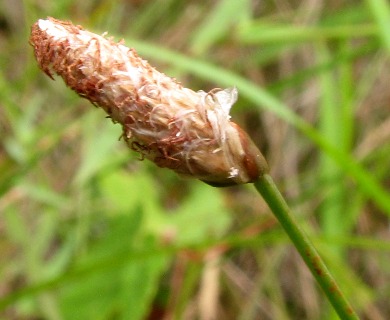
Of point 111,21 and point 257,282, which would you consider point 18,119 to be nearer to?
point 111,21

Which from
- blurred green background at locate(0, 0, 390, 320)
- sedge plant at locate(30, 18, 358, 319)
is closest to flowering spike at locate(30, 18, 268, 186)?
sedge plant at locate(30, 18, 358, 319)

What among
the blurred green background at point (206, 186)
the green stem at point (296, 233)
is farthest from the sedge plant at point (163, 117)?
the blurred green background at point (206, 186)

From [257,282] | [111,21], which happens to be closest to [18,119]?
[111,21]

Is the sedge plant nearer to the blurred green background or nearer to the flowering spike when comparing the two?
the flowering spike

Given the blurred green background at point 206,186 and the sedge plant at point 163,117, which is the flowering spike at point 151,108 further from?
the blurred green background at point 206,186

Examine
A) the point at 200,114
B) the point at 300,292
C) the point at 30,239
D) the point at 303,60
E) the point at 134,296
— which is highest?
the point at 200,114
